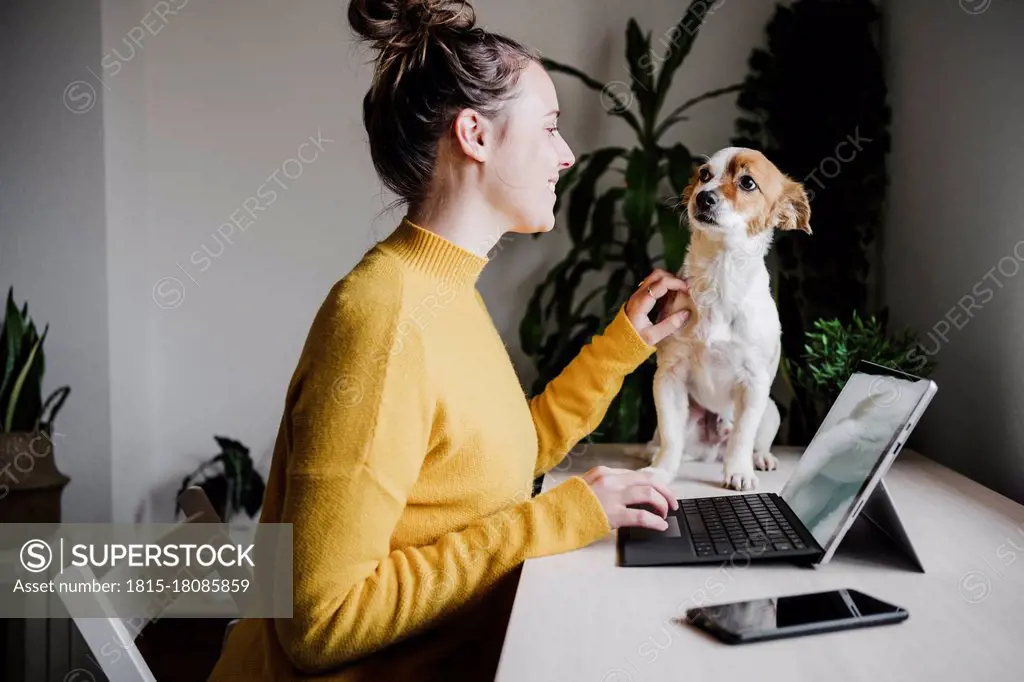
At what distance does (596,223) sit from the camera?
79.9 inches

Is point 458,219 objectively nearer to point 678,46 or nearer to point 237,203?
point 678,46

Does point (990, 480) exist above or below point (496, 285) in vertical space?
above

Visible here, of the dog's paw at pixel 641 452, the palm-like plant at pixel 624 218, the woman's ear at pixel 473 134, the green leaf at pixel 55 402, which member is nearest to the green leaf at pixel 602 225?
the palm-like plant at pixel 624 218

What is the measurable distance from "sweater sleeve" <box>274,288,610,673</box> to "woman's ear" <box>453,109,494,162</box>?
0.82 feet

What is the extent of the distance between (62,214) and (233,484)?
2.75 ft

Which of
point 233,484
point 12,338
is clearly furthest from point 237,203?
point 233,484

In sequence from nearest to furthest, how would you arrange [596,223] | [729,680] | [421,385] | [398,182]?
[729,680], [421,385], [398,182], [596,223]

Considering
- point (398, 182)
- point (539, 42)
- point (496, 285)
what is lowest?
point (496, 285)

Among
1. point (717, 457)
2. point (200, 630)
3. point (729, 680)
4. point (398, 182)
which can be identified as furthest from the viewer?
point (200, 630)

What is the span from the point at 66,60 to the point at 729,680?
221cm

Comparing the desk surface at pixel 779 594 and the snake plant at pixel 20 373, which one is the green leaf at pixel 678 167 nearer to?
the desk surface at pixel 779 594

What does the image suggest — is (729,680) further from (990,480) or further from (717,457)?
(990,480)

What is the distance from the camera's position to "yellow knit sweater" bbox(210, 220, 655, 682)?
0.81 metres

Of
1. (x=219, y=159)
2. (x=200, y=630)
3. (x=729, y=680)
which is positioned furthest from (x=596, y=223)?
(x=729, y=680)
